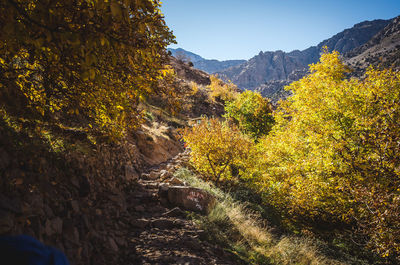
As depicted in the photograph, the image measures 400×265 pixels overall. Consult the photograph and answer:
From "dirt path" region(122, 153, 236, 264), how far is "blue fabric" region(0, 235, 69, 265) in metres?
2.24

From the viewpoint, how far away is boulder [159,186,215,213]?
541 cm

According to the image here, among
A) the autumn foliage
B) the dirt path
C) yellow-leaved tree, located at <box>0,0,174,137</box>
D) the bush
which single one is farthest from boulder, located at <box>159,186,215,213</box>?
the bush

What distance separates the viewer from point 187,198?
5.47 m

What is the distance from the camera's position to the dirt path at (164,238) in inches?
135

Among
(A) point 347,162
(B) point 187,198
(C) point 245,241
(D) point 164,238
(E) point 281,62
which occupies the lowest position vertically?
(C) point 245,241

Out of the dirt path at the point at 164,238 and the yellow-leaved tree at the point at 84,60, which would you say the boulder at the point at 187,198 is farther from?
the yellow-leaved tree at the point at 84,60

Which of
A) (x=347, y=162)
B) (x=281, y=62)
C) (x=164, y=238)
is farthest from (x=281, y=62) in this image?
(x=164, y=238)

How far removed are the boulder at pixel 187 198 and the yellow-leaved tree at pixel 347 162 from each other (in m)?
3.91

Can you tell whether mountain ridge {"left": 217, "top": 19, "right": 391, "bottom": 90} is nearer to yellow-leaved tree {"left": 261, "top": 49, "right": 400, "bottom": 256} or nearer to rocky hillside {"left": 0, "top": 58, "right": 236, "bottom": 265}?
yellow-leaved tree {"left": 261, "top": 49, "right": 400, "bottom": 256}

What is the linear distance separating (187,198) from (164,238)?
1604mm

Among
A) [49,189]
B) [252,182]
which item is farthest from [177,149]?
[49,189]

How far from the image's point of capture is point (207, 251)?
390cm

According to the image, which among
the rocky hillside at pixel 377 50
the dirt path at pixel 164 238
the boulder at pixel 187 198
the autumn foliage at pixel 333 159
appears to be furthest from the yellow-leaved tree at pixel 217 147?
the rocky hillside at pixel 377 50

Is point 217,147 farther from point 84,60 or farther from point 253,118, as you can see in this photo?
point 253,118
